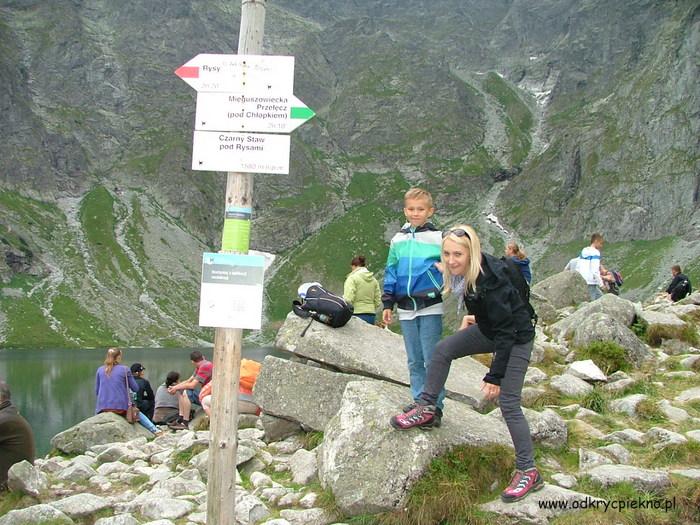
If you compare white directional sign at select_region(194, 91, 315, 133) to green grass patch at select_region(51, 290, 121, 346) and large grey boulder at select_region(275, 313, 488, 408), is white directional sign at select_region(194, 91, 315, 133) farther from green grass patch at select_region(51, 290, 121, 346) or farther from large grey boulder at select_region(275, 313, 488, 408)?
green grass patch at select_region(51, 290, 121, 346)

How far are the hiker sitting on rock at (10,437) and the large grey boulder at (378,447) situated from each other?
18.0ft

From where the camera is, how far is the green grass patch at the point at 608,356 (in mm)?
13258

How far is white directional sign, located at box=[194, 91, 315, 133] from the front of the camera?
22.0 ft

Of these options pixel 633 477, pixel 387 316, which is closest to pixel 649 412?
pixel 633 477

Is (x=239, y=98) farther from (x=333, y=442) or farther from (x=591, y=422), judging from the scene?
(x=591, y=422)

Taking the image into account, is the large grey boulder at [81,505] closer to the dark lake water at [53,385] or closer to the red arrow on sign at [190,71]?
the red arrow on sign at [190,71]

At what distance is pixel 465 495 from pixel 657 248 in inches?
Answer: 6428

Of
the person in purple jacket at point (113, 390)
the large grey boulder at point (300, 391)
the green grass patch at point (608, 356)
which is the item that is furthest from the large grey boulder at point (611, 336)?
the person in purple jacket at point (113, 390)

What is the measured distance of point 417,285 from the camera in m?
8.62

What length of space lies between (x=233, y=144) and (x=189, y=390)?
1553 cm

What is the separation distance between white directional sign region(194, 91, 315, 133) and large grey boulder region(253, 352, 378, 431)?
212 inches

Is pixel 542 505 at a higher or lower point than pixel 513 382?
lower

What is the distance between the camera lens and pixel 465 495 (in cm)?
717

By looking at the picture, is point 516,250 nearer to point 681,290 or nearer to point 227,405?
point 681,290
